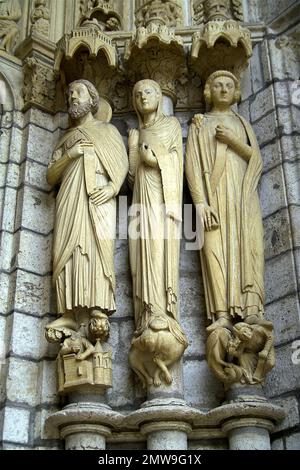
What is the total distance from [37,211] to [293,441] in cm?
196

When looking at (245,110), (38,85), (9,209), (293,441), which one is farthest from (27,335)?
(245,110)

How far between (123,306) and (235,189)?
0.91 metres

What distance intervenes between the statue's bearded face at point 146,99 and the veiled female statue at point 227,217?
269mm

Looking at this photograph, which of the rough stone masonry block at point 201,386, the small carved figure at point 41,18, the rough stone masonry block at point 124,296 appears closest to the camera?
the rough stone masonry block at point 201,386

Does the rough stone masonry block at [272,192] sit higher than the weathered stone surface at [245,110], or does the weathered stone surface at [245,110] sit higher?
the weathered stone surface at [245,110]

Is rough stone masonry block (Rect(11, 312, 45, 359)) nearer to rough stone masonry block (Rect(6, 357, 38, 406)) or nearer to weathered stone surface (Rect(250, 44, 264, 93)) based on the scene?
rough stone masonry block (Rect(6, 357, 38, 406))

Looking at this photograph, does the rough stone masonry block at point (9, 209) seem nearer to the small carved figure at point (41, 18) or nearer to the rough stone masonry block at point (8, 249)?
the rough stone masonry block at point (8, 249)

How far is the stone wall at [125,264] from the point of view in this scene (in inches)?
139

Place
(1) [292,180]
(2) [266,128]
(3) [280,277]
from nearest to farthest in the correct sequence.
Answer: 1. (3) [280,277]
2. (1) [292,180]
3. (2) [266,128]

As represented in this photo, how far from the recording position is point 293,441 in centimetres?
338

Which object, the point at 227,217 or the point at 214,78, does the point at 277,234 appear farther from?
the point at 214,78

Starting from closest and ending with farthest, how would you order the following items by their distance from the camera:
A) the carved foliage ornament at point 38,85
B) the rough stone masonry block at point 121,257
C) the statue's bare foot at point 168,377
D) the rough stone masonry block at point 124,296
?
the statue's bare foot at point 168,377 < the rough stone masonry block at point 124,296 < the rough stone masonry block at point 121,257 < the carved foliage ornament at point 38,85

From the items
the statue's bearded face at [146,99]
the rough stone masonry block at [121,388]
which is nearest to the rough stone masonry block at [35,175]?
the statue's bearded face at [146,99]

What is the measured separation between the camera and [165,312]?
3568 millimetres
